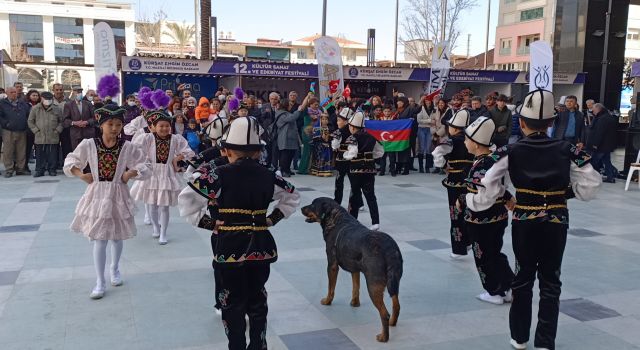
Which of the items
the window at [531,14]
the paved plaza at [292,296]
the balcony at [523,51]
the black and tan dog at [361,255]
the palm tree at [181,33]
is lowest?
the paved plaza at [292,296]

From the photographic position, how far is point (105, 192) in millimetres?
5395

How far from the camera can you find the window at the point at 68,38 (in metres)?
78.1

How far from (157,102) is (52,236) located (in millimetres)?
2340

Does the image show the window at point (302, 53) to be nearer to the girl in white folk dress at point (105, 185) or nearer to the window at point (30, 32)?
the window at point (30, 32)

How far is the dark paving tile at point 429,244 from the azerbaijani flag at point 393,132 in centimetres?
679

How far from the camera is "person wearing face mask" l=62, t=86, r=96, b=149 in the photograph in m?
13.2

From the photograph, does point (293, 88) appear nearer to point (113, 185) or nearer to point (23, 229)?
point (23, 229)

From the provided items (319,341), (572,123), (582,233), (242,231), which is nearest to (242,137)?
(242,231)

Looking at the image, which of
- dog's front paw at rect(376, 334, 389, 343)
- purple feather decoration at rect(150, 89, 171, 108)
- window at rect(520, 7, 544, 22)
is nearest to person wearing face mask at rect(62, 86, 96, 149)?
purple feather decoration at rect(150, 89, 171, 108)

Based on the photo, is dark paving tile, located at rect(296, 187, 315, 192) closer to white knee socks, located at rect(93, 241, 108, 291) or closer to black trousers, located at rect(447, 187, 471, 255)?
black trousers, located at rect(447, 187, 471, 255)

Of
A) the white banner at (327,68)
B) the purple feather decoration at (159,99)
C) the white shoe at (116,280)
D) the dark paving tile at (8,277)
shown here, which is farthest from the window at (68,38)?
the white shoe at (116,280)

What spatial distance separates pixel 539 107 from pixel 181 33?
58.5 metres

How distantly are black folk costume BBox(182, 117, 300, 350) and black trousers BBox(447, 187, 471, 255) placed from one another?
324 centimetres

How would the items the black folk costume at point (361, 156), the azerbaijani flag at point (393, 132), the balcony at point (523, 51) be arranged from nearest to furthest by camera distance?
the black folk costume at point (361, 156)
the azerbaijani flag at point (393, 132)
the balcony at point (523, 51)
